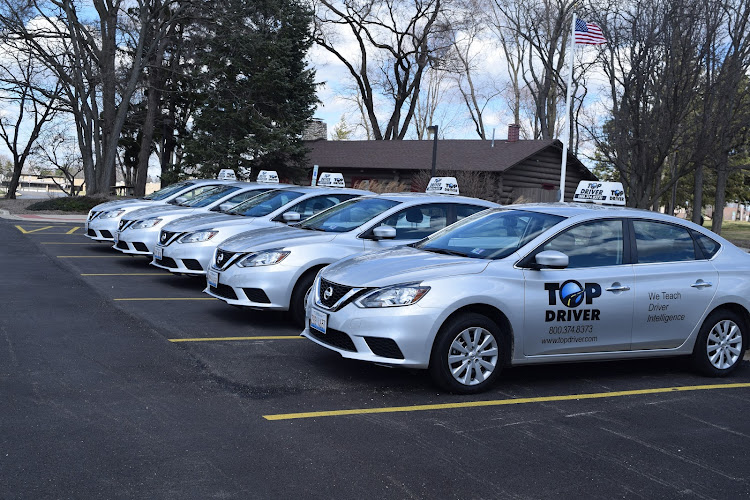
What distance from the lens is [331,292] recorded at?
655cm

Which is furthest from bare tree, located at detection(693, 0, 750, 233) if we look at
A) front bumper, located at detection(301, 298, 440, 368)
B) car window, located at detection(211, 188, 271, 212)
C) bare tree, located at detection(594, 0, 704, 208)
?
front bumper, located at detection(301, 298, 440, 368)

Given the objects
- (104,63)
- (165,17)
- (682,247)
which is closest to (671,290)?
(682,247)

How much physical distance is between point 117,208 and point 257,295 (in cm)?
767

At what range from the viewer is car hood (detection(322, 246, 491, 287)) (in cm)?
620

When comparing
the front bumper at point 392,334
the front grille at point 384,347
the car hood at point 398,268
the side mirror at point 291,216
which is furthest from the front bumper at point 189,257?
the front grille at point 384,347

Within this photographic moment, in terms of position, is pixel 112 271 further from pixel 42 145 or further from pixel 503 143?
pixel 42 145

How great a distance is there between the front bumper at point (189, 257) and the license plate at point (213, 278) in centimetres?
176

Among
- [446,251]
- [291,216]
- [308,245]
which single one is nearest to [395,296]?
[446,251]

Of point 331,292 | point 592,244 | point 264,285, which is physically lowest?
point 264,285

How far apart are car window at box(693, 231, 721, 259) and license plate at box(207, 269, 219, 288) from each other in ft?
16.8

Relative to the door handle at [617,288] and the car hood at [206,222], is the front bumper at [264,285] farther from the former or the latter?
the door handle at [617,288]

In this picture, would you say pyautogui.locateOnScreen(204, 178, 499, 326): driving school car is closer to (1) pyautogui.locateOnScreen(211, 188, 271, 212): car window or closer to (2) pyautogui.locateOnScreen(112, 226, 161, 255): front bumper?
(2) pyautogui.locateOnScreen(112, 226, 161, 255): front bumper

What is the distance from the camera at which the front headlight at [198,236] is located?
10.9m

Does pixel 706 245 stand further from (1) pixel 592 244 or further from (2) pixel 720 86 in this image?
(2) pixel 720 86
